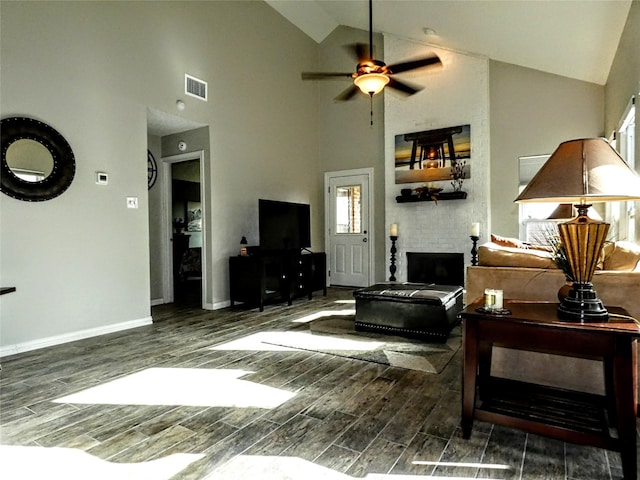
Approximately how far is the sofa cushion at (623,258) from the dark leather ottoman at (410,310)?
138 cm

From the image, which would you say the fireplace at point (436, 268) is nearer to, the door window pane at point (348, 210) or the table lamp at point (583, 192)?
the door window pane at point (348, 210)

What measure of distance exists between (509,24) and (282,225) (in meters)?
3.71

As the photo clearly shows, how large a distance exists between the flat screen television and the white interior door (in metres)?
1.33

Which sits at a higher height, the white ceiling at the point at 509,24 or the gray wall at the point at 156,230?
the white ceiling at the point at 509,24

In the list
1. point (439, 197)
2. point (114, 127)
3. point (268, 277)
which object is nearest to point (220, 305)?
point (268, 277)

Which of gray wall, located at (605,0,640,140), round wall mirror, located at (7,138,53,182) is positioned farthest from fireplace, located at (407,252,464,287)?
round wall mirror, located at (7,138,53,182)

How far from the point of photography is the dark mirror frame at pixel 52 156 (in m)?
3.22

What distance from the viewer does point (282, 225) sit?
5.54 meters

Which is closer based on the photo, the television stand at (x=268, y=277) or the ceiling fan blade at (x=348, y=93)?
the ceiling fan blade at (x=348, y=93)

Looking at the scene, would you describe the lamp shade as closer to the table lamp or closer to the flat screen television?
the table lamp

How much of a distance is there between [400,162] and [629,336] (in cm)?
539

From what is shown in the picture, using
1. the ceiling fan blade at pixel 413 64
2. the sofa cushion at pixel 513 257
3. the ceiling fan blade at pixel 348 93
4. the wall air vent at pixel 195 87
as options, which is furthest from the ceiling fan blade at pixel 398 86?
the sofa cushion at pixel 513 257

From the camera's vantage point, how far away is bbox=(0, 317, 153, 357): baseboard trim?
3.27m

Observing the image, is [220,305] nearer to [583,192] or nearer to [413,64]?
[413,64]
